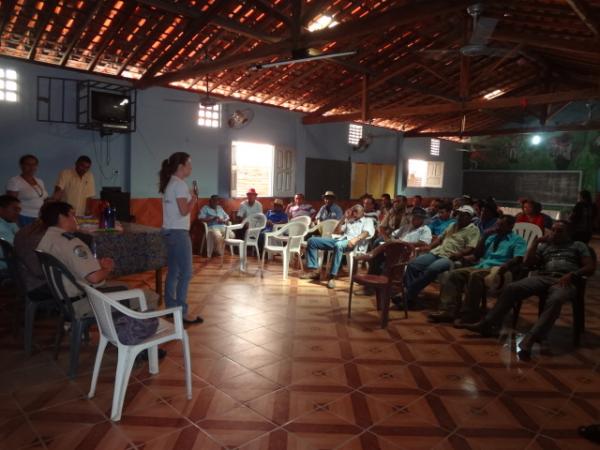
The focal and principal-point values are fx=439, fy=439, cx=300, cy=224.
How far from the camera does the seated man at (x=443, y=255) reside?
4.44 meters

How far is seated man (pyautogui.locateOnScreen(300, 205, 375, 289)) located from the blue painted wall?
3.13 meters

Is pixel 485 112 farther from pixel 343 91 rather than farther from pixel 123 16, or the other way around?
pixel 123 16

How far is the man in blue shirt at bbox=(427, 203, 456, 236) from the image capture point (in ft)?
16.6

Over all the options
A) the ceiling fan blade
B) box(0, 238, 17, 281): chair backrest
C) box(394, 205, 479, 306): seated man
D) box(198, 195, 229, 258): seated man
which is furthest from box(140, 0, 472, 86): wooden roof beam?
box(0, 238, 17, 281): chair backrest

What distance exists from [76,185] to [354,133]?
7.74 meters

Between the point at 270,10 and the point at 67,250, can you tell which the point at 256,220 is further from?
the point at 67,250

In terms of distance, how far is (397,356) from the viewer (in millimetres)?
3395

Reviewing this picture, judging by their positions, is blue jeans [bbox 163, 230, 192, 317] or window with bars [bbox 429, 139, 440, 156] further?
window with bars [bbox 429, 139, 440, 156]

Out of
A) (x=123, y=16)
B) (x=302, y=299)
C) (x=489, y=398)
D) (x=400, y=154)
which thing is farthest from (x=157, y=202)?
(x=400, y=154)

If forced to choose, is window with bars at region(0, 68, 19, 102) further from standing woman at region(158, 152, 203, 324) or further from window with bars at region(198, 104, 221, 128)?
standing woman at region(158, 152, 203, 324)

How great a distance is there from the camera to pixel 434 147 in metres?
14.1

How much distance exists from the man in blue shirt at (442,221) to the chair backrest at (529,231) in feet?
2.96

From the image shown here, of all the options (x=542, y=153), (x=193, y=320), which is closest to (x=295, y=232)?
(x=193, y=320)

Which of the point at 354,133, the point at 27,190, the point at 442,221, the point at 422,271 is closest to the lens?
the point at 27,190
